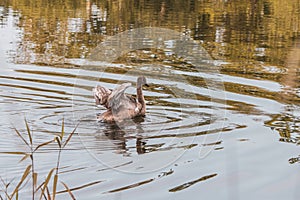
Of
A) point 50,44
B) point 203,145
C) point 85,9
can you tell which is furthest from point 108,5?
point 203,145

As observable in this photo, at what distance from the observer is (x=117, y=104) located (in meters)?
10.1

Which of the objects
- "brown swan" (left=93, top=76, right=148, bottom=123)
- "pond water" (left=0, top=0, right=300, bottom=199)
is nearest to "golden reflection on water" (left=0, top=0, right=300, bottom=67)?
"pond water" (left=0, top=0, right=300, bottom=199)

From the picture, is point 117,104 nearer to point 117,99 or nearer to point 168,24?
point 117,99

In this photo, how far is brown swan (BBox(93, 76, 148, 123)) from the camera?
989 centimetres

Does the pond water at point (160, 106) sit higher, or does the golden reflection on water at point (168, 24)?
the golden reflection on water at point (168, 24)

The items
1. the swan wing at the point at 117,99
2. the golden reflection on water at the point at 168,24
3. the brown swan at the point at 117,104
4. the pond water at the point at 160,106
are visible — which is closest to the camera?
the pond water at the point at 160,106

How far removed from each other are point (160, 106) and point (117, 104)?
1.08m

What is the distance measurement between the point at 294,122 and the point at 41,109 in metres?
3.84

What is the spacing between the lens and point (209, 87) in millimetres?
12344

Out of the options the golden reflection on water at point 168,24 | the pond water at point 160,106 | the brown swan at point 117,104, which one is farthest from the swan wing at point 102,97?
the golden reflection on water at point 168,24

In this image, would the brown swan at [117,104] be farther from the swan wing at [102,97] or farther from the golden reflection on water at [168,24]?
the golden reflection on water at [168,24]

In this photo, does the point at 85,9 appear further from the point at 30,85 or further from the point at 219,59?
the point at 30,85

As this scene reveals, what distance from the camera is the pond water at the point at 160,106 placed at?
23.4 feet

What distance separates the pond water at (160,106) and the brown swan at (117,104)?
18 centimetres
